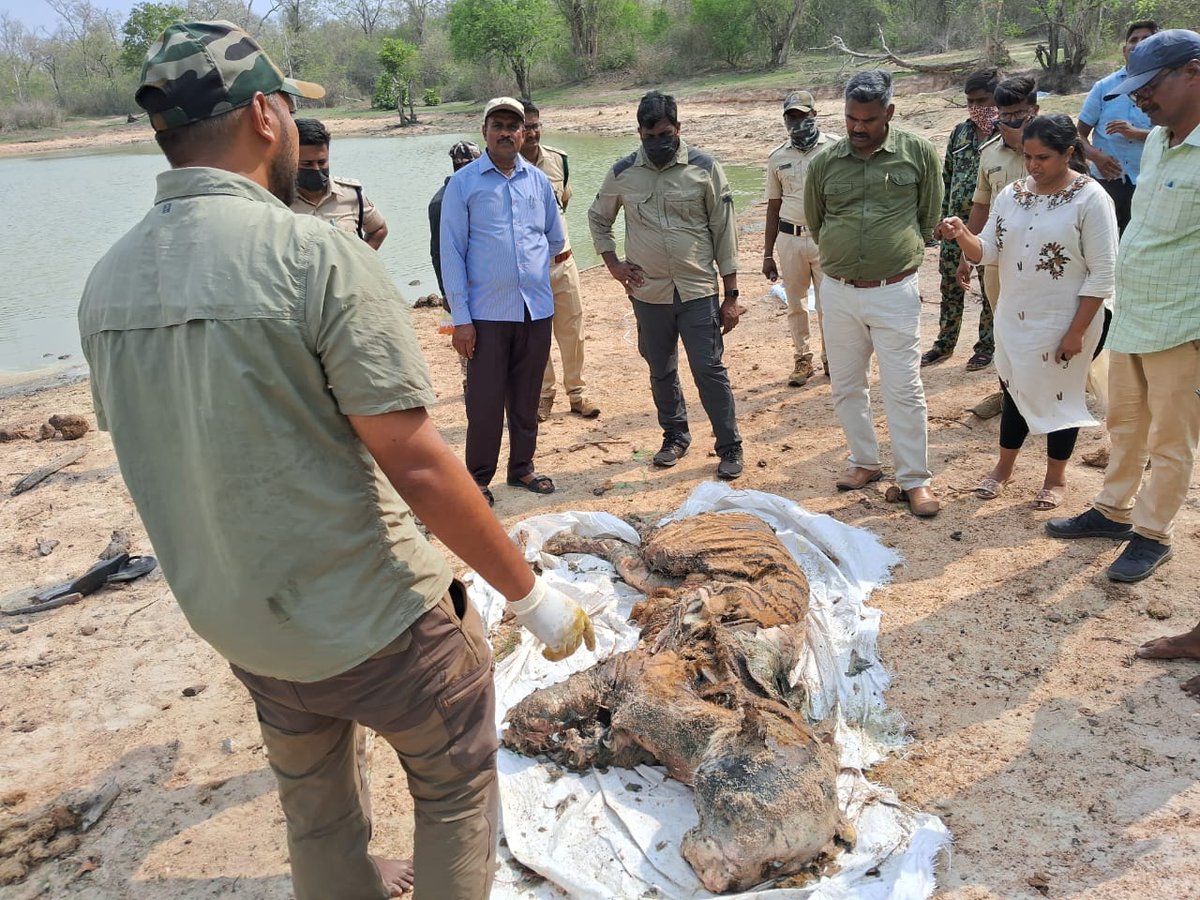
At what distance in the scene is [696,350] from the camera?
5.26 meters

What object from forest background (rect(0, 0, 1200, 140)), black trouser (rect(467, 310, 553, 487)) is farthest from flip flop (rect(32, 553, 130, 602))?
forest background (rect(0, 0, 1200, 140))

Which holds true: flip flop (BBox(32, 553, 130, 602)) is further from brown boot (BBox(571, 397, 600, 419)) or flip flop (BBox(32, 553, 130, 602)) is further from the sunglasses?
the sunglasses

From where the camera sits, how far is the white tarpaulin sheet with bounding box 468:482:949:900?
2.47 m

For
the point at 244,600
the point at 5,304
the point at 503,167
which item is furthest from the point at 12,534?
the point at 5,304

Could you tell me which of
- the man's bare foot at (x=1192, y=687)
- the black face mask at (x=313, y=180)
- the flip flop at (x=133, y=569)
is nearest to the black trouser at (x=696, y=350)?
the black face mask at (x=313, y=180)

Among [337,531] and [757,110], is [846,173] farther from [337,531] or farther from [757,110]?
[757,110]

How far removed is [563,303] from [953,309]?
2.89 metres

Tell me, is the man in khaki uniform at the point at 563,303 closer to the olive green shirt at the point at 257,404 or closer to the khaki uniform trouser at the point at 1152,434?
the khaki uniform trouser at the point at 1152,434

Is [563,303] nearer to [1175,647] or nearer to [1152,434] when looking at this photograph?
[1152,434]

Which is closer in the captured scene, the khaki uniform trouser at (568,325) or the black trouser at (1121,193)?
the black trouser at (1121,193)

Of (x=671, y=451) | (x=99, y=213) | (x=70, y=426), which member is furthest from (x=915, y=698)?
(x=99, y=213)

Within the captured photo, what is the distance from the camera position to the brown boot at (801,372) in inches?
267

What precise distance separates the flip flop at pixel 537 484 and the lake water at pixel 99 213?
7.05m

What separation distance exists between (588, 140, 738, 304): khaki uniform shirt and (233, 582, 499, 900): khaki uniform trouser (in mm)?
3540
